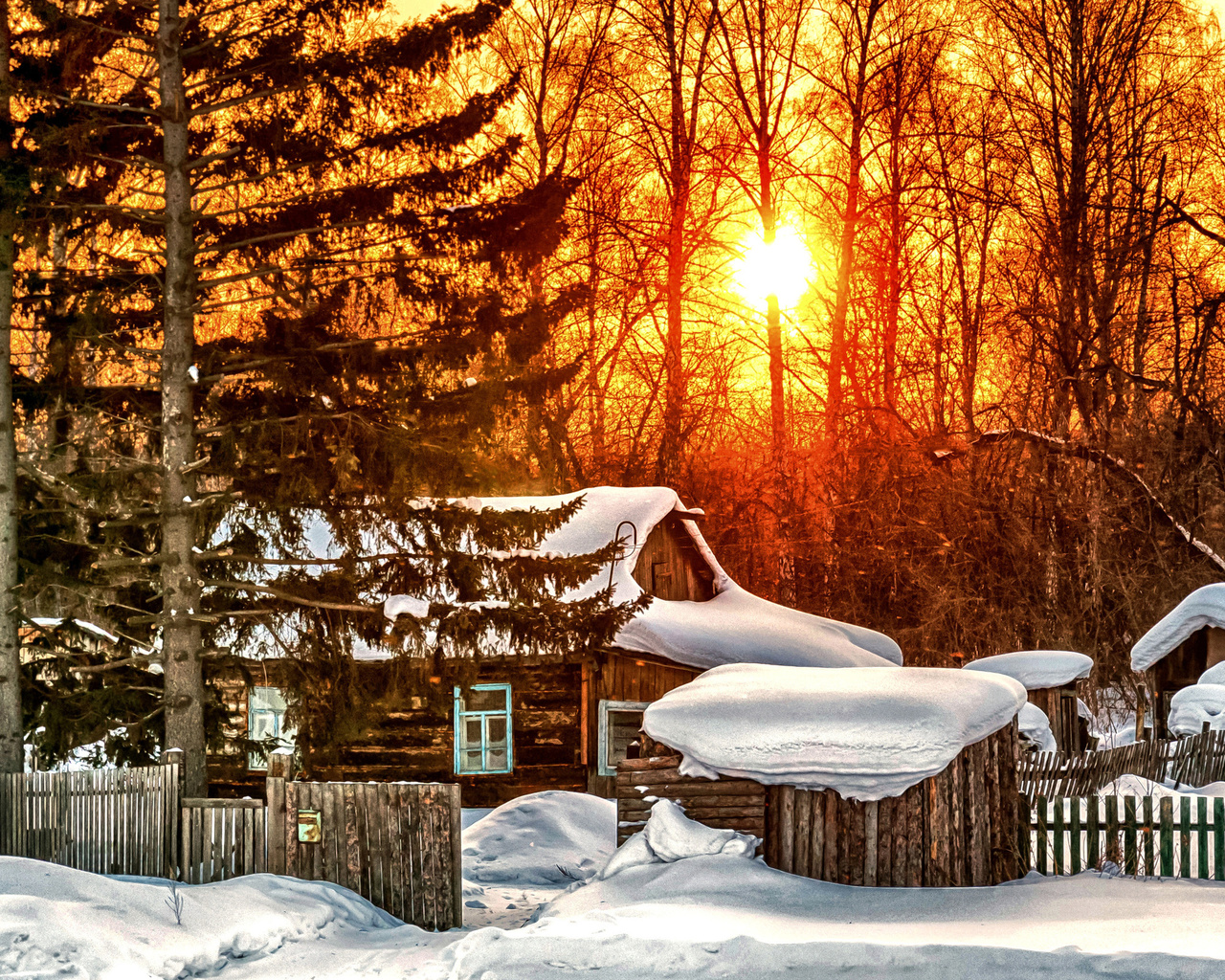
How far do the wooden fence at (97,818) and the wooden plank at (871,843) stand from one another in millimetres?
6757

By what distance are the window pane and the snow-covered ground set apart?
989 centimetres

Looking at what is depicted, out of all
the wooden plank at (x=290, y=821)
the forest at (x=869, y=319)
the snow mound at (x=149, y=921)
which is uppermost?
the forest at (x=869, y=319)

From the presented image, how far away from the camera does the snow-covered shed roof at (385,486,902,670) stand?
2295 cm

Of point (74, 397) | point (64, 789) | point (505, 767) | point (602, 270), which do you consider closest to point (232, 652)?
point (64, 789)

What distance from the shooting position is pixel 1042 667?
2638 centimetres

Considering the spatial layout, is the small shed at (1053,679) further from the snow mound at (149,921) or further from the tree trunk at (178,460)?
the snow mound at (149,921)

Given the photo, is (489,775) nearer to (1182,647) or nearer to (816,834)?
(816,834)

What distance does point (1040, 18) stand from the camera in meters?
33.9

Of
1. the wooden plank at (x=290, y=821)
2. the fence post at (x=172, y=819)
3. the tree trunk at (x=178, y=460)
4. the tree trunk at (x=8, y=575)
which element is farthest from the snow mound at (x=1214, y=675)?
the tree trunk at (x=8, y=575)

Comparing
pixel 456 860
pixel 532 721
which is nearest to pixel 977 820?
pixel 456 860

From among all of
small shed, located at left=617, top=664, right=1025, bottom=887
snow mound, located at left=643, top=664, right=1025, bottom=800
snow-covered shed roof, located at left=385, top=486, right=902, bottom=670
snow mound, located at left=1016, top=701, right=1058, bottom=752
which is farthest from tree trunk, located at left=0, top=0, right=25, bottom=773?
snow mound, located at left=1016, top=701, right=1058, bottom=752

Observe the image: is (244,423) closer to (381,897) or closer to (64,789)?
(64,789)

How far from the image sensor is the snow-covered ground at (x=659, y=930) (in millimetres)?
9828

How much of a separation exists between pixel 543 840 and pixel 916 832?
5562 millimetres
